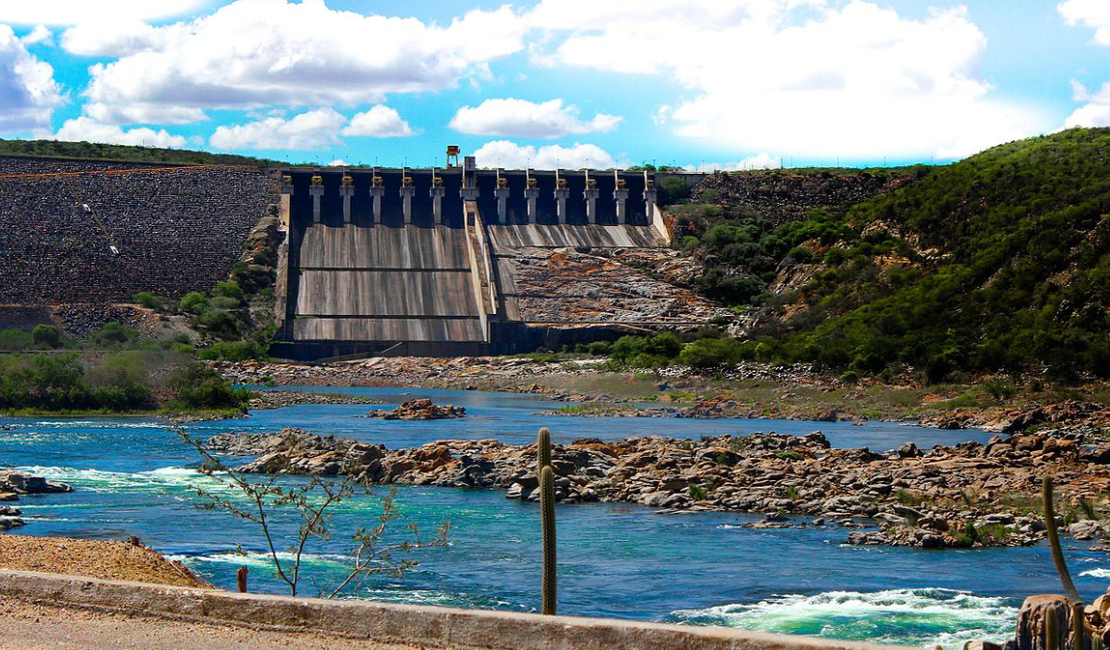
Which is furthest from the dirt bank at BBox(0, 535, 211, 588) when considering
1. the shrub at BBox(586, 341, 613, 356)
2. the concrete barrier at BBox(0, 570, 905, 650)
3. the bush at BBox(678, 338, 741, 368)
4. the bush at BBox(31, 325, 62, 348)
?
the shrub at BBox(586, 341, 613, 356)

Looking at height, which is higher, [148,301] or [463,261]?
[463,261]

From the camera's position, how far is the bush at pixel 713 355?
71.4 m

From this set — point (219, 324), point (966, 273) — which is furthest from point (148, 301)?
point (966, 273)

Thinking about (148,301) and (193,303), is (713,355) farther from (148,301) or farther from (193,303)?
(148,301)

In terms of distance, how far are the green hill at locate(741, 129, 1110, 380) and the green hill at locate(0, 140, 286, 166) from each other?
48.0m

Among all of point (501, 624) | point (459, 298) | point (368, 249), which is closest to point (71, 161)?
point (368, 249)

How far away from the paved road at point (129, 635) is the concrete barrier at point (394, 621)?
15 cm

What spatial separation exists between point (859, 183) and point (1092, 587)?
3602 inches

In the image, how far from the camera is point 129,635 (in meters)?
11.8

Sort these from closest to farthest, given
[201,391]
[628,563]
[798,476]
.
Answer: [628,563] → [798,476] → [201,391]

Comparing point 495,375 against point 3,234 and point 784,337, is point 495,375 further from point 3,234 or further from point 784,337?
point 3,234

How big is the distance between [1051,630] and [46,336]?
2923 inches

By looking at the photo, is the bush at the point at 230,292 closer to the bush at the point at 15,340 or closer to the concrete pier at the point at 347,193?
the concrete pier at the point at 347,193

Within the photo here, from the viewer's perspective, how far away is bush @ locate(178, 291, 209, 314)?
292ft
